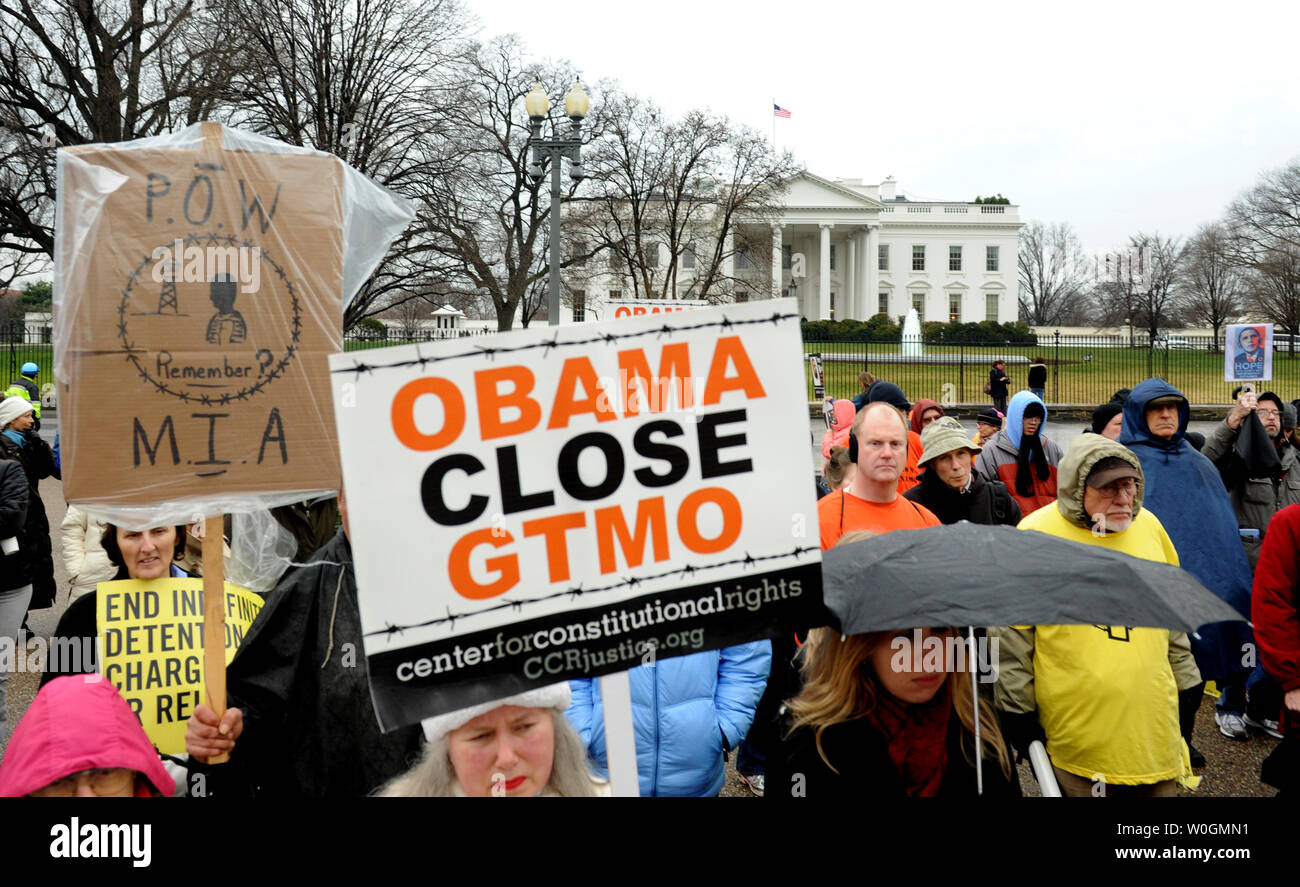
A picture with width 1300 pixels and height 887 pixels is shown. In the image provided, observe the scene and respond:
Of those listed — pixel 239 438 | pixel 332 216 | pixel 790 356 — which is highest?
pixel 332 216

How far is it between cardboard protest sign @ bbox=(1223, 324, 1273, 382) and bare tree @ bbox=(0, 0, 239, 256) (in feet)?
61.2

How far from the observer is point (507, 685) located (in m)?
1.95

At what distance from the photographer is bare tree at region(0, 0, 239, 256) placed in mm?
20562

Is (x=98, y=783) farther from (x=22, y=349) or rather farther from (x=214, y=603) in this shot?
(x=22, y=349)

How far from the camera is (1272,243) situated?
5544cm

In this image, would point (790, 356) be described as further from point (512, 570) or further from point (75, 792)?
point (75, 792)

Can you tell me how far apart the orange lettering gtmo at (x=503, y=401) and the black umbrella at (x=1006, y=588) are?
0.79 metres

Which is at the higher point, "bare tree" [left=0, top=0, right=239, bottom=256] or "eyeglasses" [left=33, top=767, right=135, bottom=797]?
"bare tree" [left=0, top=0, right=239, bottom=256]

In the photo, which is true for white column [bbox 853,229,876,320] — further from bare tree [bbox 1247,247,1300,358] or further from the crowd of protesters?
the crowd of protesters

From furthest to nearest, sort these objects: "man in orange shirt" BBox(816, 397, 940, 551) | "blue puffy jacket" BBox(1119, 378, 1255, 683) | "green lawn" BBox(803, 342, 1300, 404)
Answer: "green lawn" BBox(803, 342, 1300, 404) < "blue puffy jacket" BBox(1119, 378, 1255, 683) < "man in orange shirt" BBox(816, 397, 940, 551)

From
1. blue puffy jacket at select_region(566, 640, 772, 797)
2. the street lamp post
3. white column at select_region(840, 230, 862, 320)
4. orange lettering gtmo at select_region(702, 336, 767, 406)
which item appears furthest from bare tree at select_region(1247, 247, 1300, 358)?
orange lettering gtmo at select_region(702, 336, 767, 406)

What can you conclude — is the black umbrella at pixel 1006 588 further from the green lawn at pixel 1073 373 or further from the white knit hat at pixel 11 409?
the green lawn at pixel 1073 373

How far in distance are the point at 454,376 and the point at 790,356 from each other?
69cm
